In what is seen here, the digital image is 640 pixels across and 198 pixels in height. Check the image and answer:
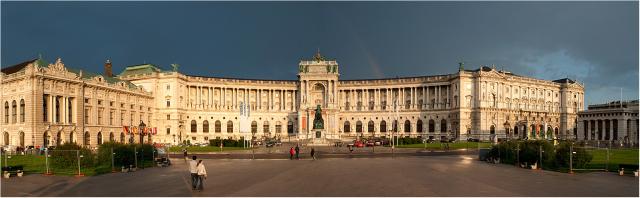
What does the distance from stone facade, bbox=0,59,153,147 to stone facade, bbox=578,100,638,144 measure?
12561cm

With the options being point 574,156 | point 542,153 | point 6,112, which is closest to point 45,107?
point 6,112

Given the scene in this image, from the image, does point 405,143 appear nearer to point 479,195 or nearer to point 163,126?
point 163,126

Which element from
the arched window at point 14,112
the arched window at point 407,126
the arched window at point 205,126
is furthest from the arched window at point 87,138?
the arched window at point 407,126

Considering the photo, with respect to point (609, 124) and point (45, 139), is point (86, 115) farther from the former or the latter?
point (609, 124)

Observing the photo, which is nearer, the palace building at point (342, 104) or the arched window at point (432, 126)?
the palace building at point (342, 104)

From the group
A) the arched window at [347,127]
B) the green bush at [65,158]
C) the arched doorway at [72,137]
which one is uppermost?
the green bush at [65,158]

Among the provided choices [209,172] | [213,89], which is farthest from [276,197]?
[213,89]

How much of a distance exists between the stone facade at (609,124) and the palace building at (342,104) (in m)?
9.90

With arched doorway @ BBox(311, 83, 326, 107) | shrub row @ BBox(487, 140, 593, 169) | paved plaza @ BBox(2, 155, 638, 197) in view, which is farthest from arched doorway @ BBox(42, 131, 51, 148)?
arched doorway @ BBox(311, 83, 326, 107)

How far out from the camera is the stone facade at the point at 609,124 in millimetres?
134750

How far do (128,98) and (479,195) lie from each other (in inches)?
4077

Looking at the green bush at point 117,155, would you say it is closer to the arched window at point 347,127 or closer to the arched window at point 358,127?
the arched window at point 358,127

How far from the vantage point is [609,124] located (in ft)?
462

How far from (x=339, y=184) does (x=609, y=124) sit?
137853mm
